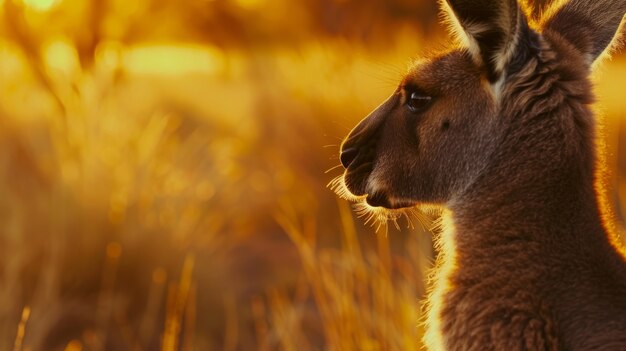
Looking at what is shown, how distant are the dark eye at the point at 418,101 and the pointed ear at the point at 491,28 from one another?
0.77 feet

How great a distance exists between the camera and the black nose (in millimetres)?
3672

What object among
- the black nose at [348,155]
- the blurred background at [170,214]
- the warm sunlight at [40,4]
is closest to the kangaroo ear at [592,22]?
the blurred background at [170,214]

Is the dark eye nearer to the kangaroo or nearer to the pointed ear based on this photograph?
the kangaroo

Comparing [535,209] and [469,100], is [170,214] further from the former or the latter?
[535,209]

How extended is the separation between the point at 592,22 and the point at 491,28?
22.8 inches

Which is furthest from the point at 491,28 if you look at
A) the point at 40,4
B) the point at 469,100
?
the point at 40,4

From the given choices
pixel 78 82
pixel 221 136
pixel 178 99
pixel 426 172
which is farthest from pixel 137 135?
pixel 178 99

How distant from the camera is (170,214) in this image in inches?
295

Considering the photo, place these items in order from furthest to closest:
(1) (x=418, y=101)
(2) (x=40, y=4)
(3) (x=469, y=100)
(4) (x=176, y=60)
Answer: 1. (4) (x=176, y=60)
2. (2) (x=40, y=4)
3. (1) (x=418, y=101)
4. (3) (x=469, y=100)

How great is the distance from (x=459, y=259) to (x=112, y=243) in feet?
14.0

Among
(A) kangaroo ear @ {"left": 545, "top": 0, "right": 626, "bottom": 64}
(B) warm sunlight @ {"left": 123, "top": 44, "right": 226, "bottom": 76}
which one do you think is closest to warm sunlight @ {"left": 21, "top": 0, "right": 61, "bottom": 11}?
(A) kangaroo ear @ {"left": 545, "top": 0, "right": 626, "bottom": 64}

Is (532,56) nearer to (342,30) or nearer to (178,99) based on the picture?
(342,30)

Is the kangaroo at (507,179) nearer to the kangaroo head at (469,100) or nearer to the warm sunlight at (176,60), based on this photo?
the kangaroo head at (469,100)

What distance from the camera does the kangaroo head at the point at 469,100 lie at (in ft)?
10.6
